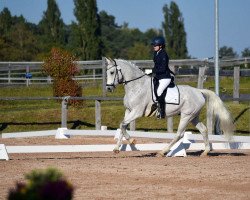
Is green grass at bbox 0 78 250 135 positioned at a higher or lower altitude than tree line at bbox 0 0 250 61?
lower

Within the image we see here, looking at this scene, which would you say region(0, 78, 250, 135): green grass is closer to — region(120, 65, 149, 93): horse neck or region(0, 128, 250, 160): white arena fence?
region(0, 128, 250, 160): white arena fence

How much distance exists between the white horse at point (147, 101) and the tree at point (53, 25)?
37953 millimetres

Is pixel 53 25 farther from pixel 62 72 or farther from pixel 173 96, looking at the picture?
pixel 173 96

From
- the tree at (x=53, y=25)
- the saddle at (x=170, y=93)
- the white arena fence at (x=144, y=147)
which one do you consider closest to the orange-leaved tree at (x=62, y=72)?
the white arena fence at (x=144, y=147)

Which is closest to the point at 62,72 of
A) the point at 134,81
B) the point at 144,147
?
the point at 144,147

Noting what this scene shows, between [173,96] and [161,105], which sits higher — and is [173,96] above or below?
above

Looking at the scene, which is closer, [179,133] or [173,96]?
[173,96]

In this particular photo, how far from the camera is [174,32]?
63.7 metres

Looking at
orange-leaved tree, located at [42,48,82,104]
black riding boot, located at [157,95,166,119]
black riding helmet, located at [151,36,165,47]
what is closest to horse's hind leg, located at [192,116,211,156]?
black riding boot, located at [157,95,166,119]

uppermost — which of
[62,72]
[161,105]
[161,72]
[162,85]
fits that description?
[161,72]

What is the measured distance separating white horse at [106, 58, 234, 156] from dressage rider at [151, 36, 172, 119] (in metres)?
0.18

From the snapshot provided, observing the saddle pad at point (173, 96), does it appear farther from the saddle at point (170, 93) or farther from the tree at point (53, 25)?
the tree at point (53, 25)

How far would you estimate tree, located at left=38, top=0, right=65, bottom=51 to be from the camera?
53094 mm

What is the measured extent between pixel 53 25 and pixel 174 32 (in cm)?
1304
